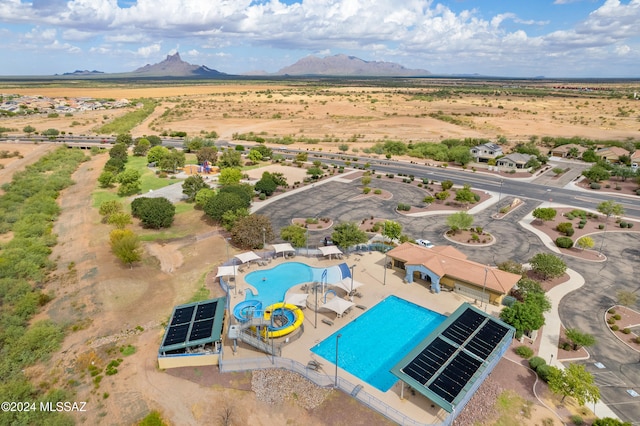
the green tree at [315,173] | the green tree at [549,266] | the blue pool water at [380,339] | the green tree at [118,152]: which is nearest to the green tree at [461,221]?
the green tree at [549,266]

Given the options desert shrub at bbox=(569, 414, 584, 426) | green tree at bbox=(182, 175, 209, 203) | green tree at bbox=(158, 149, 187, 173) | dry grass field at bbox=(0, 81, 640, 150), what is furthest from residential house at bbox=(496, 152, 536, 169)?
green tree at bbox=(158, 149, 187, 173)

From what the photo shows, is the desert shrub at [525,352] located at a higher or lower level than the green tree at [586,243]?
lower

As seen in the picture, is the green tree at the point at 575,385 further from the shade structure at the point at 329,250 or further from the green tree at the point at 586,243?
the green tree at the point at 586,243

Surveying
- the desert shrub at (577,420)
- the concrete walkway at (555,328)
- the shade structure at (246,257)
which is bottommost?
the desert shrub at (577,420)

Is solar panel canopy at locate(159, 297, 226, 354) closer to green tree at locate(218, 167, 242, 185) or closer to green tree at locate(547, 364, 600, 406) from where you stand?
green tree at locate(547, 364, 600, 406)

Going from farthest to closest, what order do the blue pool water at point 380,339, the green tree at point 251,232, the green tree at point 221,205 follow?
the green tree at point 221,205 < the green tree at point 251,232 < the blue pool water at point 380,339

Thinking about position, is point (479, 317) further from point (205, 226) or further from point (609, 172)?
point (609, 172)

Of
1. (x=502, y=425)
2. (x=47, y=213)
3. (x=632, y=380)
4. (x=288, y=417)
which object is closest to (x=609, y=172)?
(x=632, y=380)
